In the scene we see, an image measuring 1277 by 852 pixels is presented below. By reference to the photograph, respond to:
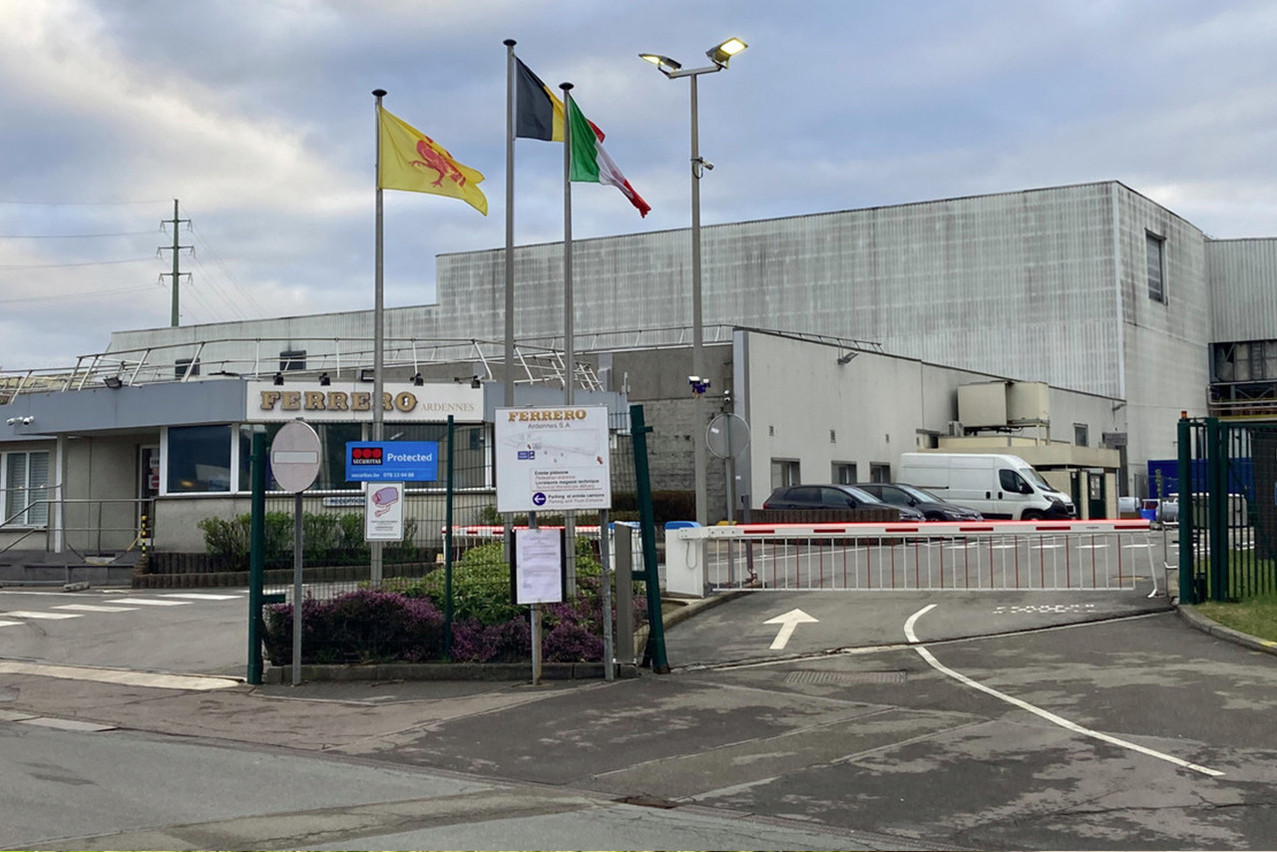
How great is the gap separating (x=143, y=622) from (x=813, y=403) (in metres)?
25.6

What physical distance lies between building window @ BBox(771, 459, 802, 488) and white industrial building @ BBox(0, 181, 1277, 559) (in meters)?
0.11

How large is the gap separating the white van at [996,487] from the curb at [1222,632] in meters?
24.2

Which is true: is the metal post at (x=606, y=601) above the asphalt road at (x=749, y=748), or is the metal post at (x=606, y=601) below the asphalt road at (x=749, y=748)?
above

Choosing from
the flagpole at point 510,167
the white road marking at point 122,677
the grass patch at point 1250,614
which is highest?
the flagpole at point 510,167

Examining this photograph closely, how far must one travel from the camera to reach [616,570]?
12.8 m

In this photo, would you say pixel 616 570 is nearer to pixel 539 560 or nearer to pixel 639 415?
pixel 539 560

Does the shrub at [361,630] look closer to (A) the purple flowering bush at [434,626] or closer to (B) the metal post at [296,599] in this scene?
(A) the purple flowering bush at [434,626]

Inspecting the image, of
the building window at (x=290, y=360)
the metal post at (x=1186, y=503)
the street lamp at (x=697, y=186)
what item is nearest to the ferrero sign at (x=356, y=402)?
the building window at (x=290, y=360)

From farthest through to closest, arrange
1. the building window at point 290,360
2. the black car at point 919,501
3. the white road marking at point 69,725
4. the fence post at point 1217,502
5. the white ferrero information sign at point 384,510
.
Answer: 1. the black car at point 919,501
2. the building window at point 290,360
3. the fence post at point 1217,502
4. the white ferrero information sign at point 384,510
5. the white road marking at point 69,725

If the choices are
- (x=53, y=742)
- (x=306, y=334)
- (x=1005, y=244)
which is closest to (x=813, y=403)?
(x=1005, y=244)

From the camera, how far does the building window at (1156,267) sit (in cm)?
5988

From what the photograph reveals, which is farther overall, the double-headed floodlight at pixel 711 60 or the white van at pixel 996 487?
the white van at pixel 996 487

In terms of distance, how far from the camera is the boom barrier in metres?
17.4

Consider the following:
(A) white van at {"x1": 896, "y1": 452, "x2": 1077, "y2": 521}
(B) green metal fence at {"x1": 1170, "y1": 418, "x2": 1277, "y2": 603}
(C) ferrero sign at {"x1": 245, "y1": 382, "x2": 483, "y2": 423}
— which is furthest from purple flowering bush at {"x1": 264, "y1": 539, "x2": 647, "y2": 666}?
(A) white van at {"x1": 896, "y1": 452, "x2": 1077, "y2": 521}
